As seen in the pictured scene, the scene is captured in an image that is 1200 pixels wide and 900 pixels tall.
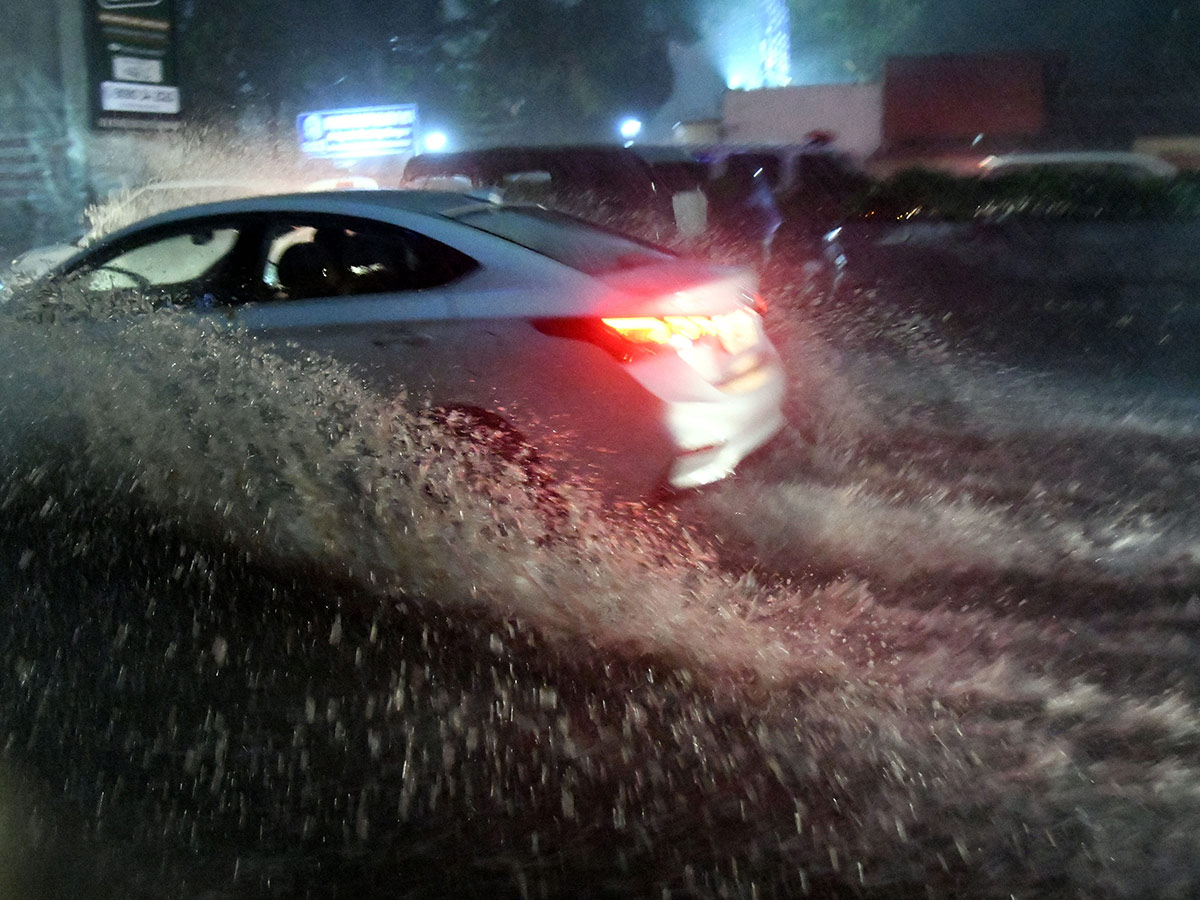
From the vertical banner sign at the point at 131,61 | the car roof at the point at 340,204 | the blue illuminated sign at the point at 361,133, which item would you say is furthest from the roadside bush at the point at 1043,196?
the blue illuminated sign at the point at 361,133

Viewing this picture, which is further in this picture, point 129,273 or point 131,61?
point 131,61

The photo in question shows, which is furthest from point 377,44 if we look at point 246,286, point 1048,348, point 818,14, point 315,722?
point 315,722

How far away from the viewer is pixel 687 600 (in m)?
4.28

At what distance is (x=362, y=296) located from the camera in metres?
5.22

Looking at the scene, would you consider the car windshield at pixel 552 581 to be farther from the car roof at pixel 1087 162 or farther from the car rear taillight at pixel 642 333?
the car roof at pixel 1087 162

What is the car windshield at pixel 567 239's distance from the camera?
16.8 feet

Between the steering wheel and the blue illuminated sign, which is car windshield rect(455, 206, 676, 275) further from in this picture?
the blue illuminated sign

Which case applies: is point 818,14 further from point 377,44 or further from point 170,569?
point 170,569

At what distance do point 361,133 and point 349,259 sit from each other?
24287mm

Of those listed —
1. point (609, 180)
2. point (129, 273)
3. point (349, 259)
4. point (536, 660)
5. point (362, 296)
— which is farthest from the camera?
point (609, 180)

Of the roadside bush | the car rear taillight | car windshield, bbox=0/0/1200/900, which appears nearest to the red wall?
the roadside bush

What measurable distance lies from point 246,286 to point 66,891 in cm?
316

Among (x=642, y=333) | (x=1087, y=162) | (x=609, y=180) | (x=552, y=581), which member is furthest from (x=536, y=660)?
(x=1087, y=162)

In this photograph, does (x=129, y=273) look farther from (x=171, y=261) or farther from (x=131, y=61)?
(x=131, y=61)
